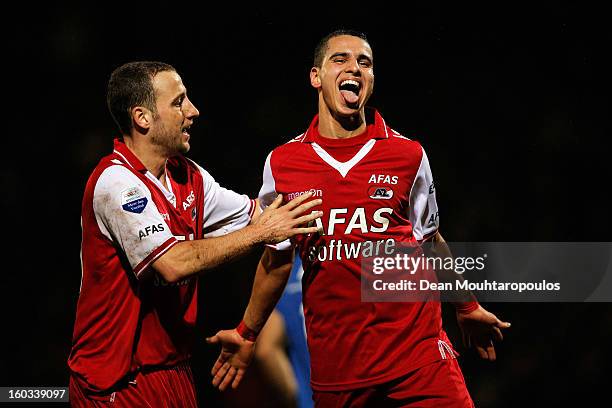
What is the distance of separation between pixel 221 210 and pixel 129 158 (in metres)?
0.54

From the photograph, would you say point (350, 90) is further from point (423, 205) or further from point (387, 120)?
point (387, 120)

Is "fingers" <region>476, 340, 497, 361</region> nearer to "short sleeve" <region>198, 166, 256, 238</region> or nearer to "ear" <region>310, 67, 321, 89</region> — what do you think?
"short sleeve" <region>198, 166, 256, 238</region>

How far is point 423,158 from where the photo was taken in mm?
3740

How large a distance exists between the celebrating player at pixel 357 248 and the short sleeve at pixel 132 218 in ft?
1.89

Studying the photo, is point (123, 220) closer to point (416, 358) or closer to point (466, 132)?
point (416, 358)

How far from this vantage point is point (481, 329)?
3852 millimetres

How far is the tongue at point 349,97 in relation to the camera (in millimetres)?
3766

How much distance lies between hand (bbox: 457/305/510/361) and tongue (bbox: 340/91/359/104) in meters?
1.04

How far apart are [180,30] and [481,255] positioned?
99.8 inches

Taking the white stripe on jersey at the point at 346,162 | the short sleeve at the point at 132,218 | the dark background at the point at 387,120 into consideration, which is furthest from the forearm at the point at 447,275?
the dark background at the point at 387,120

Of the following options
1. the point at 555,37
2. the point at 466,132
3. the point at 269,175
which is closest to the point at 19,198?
the point at 269,175

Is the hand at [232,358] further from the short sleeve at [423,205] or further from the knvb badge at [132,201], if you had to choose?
the short sleeve at [423,205]

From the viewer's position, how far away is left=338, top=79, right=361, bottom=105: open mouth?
3.77 metres

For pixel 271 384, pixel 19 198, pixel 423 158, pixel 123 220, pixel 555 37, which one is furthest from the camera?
pixel 555 37
